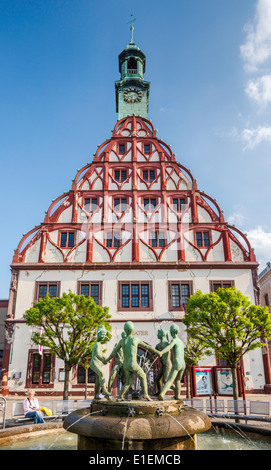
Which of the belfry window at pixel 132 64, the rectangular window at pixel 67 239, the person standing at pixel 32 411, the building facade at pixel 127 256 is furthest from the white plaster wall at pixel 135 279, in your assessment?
the belfry window at pixel 132 64

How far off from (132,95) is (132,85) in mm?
1274

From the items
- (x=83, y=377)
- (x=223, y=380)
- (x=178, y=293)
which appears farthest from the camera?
(x=178, y=293)

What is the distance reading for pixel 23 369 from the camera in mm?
21891

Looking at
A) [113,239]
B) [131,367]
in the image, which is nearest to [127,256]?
[113,239]

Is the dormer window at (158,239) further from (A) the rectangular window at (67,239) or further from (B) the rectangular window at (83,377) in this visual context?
(B) the rectangular window at (83,377)

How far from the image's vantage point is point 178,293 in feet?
77.3

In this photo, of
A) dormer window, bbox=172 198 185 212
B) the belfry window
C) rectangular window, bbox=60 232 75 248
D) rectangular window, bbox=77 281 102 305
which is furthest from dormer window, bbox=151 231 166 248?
the belfry window

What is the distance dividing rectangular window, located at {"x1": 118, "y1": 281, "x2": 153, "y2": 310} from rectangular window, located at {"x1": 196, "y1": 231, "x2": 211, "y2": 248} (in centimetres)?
481

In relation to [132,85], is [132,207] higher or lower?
lower

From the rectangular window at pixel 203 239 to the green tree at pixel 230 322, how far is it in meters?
7.98

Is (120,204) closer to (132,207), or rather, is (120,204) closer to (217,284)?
(132,207)

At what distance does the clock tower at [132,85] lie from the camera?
3206 centimetres
